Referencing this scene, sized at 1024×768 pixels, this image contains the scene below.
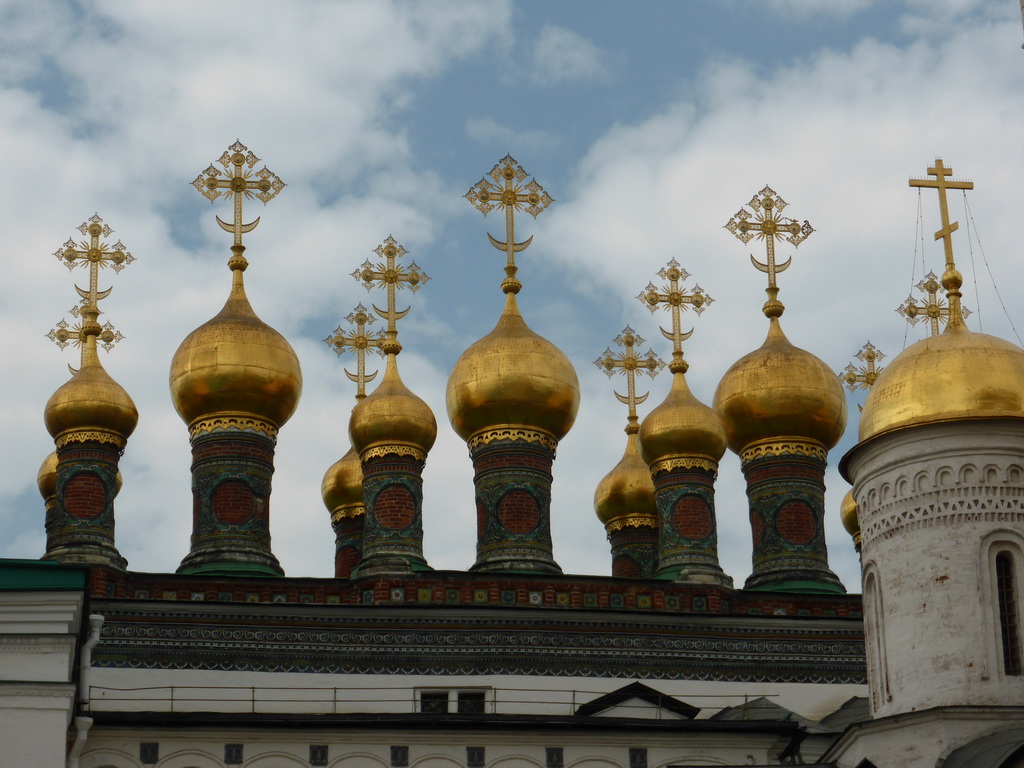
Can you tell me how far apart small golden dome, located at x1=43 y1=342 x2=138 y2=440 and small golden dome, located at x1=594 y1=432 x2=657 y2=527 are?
23.2ft

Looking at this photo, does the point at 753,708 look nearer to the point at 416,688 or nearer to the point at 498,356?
the point at 416,688

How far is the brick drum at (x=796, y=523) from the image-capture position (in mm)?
29705

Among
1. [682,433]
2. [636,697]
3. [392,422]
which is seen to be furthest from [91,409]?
[636,697]

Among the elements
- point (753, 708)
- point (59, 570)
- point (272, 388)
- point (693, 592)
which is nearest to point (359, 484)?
point (272, 388)

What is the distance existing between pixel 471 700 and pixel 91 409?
6836 millimetres

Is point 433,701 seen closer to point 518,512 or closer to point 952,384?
point 518,512

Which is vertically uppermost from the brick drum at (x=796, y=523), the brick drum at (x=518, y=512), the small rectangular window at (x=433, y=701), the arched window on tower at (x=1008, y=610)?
the brick drum at (x=796, y=523)

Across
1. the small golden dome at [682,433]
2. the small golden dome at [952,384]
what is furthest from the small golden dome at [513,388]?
the small golden dome at [952,384]

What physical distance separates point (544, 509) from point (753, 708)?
4.17m

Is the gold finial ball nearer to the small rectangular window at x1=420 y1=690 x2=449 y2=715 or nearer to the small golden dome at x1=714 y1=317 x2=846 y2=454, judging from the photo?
the small rectangular window at x1=420 y1=690 x2=449 y2=715

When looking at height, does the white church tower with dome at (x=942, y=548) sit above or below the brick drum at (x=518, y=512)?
below

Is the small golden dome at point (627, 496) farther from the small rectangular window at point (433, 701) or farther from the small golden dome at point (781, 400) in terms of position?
the small rectangular window at point (433, 701)

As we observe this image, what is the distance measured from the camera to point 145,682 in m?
25.9

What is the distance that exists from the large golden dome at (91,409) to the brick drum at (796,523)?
27.3 feet
